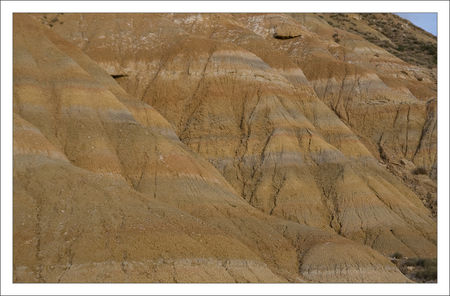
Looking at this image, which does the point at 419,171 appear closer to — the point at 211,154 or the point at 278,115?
the point at 278,115

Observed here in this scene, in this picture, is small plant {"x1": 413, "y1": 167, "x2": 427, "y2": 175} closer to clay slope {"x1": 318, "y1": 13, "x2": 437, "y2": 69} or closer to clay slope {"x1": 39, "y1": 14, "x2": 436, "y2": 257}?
clay slope {"x1": 39, "y1": 14, "x2": 436, "y2": 257}

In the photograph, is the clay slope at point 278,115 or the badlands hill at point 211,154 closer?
the badlands hill at point 211,154

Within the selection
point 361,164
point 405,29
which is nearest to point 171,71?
point 361,164

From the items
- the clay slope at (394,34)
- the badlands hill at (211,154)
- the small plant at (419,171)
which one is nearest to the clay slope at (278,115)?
the badlands hill at (211,154)

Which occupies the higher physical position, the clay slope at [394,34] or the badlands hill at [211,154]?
the clay slope at [394,34]

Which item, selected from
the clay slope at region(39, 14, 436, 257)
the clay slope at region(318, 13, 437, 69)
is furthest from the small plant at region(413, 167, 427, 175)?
the clay slope at region(318, 13, 437, 69)

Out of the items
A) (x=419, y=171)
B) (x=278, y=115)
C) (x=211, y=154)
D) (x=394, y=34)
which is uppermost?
(x=394, y=34)

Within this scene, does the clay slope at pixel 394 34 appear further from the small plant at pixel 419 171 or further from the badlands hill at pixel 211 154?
the small plant at pixel 419 171

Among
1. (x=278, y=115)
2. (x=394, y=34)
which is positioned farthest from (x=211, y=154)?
(x=394, y=34)
